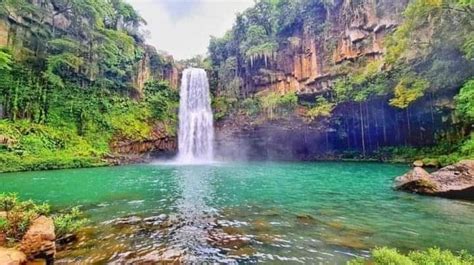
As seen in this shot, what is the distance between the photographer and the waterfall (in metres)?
29.4

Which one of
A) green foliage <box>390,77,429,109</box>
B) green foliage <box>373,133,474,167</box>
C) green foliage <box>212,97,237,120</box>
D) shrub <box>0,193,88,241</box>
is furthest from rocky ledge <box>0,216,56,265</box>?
green foliage <box>212,97,237,120</box>

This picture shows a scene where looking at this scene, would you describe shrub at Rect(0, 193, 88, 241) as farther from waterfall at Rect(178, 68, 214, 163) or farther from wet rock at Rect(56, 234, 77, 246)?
waterfall at Rect(178, 68, 214, 163)

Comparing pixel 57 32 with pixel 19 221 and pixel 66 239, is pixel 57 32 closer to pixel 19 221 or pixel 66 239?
pixel 19 221

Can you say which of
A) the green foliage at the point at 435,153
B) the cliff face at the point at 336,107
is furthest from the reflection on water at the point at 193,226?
the cliff face at the point at 336,107

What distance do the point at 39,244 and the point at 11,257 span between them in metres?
0.68

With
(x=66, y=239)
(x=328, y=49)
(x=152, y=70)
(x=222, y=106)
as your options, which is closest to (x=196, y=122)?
(x=222, y=106)

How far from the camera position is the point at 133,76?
98.6 ft

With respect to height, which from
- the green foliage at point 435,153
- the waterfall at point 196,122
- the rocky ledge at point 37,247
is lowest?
the rocky ledge at point 37,247

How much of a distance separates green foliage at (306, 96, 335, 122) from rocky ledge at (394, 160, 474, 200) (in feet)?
54.1

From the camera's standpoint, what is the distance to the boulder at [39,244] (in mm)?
3711

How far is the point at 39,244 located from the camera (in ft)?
12.5

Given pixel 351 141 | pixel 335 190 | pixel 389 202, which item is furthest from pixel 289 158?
pixel 389 202

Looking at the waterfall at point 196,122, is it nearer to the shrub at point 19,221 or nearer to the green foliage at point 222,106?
the green foliage at point 222,106

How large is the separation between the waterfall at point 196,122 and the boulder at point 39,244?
24530mm
